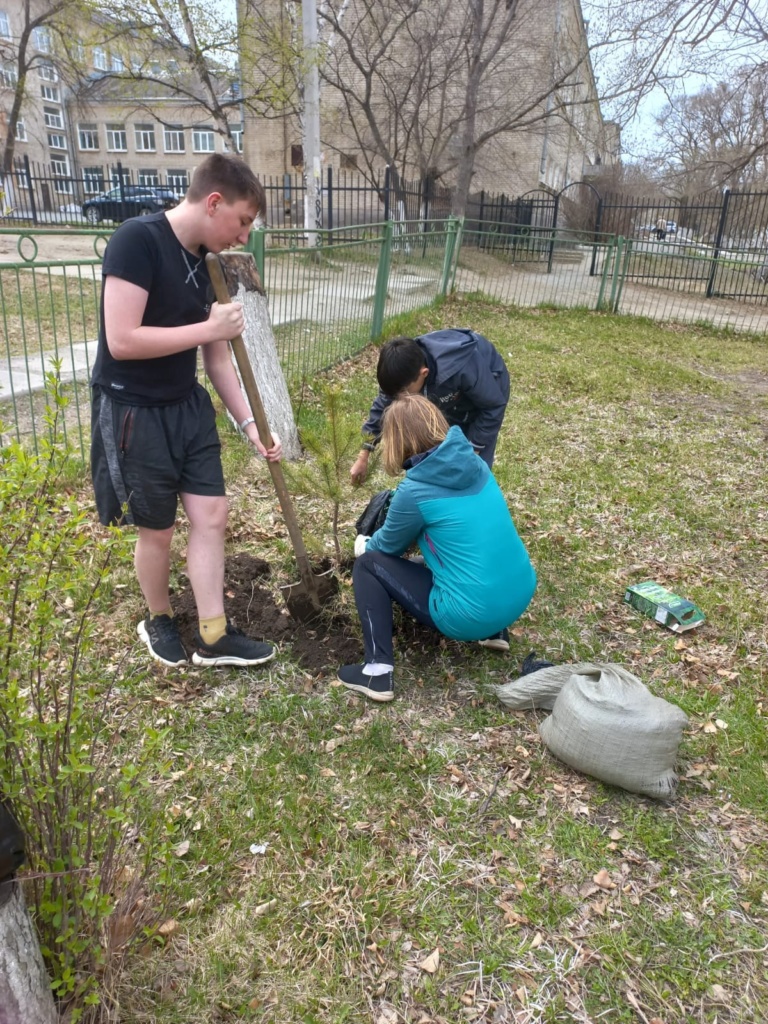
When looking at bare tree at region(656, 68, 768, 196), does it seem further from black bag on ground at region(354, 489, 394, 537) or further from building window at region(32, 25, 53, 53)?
building window at region(32, 25, 53, 53)

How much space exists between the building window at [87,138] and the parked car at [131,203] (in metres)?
26.6

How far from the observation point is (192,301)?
220 cm

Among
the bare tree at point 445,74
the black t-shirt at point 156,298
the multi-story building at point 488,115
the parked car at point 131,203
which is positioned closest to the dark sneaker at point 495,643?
the black t-shirt at point 156,298

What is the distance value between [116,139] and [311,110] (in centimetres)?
A: 3632

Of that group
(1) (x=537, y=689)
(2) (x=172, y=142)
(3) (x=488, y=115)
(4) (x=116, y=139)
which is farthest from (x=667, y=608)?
(4) (x=116, y=139)

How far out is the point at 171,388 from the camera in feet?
7.48

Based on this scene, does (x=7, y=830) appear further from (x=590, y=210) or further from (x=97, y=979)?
(x=590, y=210)

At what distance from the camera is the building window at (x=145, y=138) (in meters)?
40.6

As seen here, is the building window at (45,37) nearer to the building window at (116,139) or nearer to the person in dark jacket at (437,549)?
the building window at (116,139)

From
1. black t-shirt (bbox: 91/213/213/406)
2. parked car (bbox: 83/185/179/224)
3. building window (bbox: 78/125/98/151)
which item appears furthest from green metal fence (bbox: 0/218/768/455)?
building window (bbox: 78/125/98/151)

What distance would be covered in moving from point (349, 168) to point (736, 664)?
2597 centimetres

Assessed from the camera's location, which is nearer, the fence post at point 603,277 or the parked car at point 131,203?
the fence post at point 603,277

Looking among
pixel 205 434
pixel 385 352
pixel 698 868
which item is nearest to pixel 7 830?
pixel 205 434

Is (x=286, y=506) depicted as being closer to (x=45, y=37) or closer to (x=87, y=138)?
(x=45, y=37)
